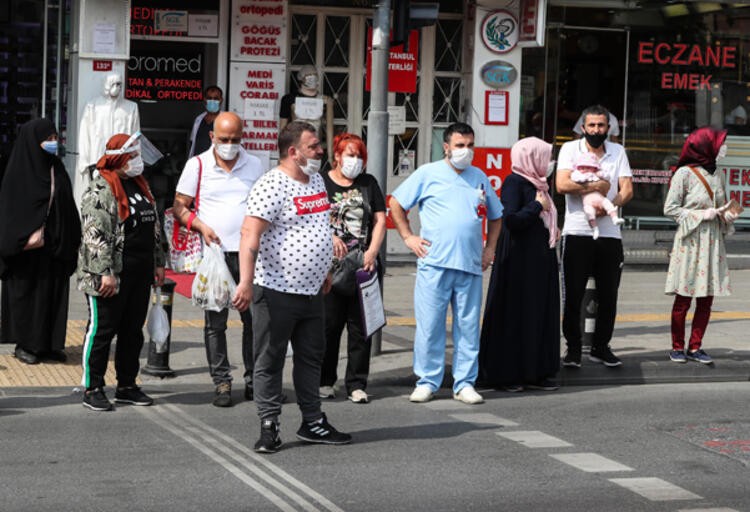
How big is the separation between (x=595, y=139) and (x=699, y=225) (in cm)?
126

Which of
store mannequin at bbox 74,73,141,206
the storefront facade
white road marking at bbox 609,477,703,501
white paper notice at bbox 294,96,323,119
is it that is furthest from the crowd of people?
white paper notice at bbox 294,96,323,119

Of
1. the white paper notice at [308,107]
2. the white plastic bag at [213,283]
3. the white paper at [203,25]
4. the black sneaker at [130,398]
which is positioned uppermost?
the white paper at [203,25]

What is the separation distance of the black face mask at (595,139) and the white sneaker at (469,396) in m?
2.06

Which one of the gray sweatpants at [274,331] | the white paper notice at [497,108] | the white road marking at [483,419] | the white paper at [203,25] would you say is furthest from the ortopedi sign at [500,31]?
the gray sweatpants at [274,331]

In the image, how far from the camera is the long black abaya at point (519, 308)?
419 inches

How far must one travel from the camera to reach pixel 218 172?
32.6 ft

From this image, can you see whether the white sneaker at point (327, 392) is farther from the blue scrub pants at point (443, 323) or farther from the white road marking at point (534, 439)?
the white road marking at point (534, 439)

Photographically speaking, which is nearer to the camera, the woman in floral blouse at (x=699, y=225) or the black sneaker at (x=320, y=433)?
the black sneaker at (x=320, y=433)

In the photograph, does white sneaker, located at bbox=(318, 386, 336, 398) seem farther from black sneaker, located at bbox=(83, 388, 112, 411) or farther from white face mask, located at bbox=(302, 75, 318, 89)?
white face mask, located at bbox=(302, 75, 318, 89)

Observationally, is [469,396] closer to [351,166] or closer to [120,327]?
[351,166]

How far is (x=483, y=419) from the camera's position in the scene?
9.69 m

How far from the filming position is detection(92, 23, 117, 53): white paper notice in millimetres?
16500

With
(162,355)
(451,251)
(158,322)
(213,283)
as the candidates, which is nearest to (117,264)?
(213,283)

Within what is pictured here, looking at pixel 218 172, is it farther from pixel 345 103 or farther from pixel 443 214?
pixel 345 103
